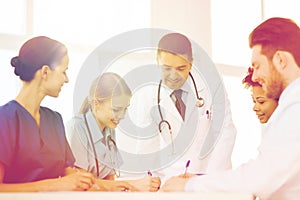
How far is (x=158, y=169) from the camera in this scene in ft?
6.40

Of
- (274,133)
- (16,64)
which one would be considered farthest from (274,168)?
(16,64)

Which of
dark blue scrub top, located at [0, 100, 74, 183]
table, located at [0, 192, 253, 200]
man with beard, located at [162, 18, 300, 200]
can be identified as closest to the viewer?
table, located at [0, 192, 253, 200]

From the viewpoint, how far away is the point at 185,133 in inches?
78.8

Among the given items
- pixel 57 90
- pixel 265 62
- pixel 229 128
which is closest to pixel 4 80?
pixel 57 90

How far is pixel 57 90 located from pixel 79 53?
15 cm

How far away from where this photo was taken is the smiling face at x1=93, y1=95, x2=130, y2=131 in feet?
6.29

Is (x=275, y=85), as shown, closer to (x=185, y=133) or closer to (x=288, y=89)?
(x=288, y=89)

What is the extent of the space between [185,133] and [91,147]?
13.6 inches

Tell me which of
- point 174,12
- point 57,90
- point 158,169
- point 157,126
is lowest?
point 158,169

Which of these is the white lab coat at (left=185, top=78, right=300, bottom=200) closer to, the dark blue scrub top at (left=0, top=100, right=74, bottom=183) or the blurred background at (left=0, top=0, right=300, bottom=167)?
the blurred background at (left=0, top=0, right=300, bottom=167)

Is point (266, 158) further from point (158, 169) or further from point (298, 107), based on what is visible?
point (158, 169)

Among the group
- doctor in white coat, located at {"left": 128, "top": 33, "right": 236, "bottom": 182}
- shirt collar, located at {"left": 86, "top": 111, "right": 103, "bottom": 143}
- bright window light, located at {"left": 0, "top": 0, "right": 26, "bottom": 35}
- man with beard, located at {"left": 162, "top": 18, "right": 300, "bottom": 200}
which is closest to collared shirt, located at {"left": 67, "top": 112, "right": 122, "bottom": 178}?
shirt collar, located at {"left": 86, "top": 111, "right": 103, "bottom": 143}

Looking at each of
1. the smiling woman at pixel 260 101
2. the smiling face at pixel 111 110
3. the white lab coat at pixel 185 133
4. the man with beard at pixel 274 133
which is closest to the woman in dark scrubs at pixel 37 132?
the smiling face at pixel 111 110

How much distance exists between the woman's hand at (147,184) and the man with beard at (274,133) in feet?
0.11
